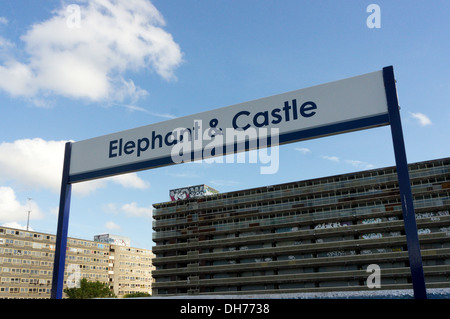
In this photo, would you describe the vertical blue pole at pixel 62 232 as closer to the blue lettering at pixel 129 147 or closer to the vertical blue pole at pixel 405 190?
the blue lettering at pixel 129 147

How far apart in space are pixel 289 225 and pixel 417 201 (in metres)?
23.1

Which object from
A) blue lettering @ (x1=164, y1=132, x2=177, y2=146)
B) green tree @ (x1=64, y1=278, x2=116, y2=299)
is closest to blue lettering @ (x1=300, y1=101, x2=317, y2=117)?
blue lettering @ (x1=164, y1=132, x2=177, y2=146)

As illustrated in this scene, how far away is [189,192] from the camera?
94.4 metres

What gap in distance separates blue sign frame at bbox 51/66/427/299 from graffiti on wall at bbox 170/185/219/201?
8049 cm

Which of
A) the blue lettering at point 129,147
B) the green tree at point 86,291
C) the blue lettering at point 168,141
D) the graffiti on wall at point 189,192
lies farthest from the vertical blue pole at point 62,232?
the green tree at point 86,291

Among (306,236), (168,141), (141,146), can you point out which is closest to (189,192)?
(306,236)

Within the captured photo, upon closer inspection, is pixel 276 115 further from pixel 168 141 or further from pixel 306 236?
pixel 306 236

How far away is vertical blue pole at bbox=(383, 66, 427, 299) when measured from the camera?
7090 millimetres

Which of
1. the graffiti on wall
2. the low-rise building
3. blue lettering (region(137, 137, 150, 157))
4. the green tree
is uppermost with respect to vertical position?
the graffiti on wall

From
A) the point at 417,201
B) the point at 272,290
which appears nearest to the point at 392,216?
the point at 417,201

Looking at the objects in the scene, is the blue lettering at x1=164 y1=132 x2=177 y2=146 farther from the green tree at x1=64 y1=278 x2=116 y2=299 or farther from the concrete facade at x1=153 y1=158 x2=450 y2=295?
the green tree at x1=64 y1=278 x2=116 y2=299

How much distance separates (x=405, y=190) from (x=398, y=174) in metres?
0.35

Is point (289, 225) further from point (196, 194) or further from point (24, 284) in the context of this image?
point (24, 284)

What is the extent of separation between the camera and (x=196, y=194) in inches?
3686
